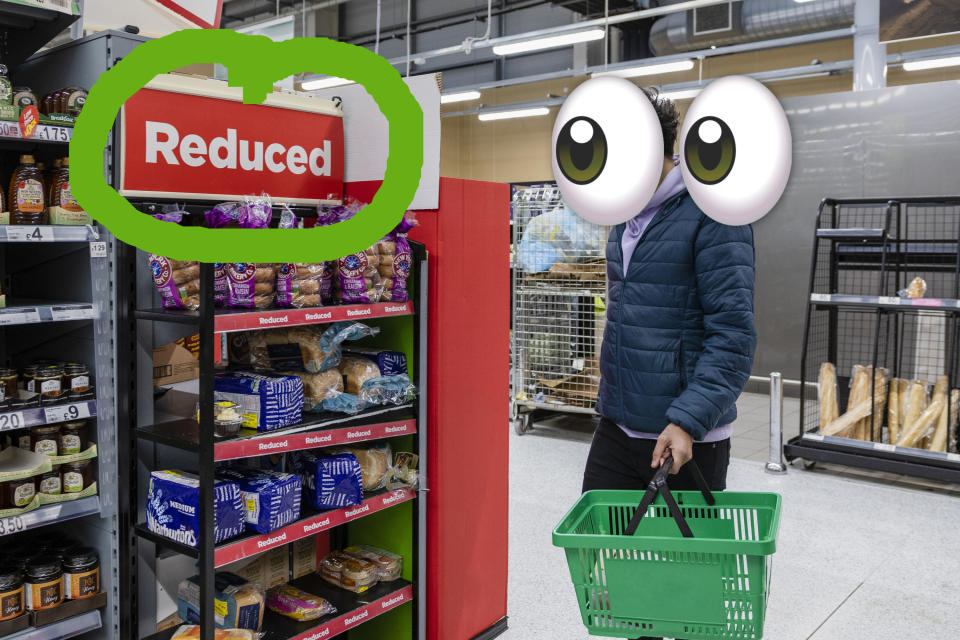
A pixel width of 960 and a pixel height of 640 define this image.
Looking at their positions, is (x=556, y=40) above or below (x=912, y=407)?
above

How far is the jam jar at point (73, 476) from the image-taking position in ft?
7.60

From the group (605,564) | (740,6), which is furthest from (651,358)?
(740,6)

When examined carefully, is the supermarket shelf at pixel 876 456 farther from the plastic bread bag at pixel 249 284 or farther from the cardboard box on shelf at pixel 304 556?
the plastic bread bag at pixel 249 284

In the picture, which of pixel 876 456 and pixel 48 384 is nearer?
pixel 48 384

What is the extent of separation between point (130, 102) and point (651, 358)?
5.33 feet

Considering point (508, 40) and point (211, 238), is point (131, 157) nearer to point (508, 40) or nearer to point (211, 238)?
point (211, 238)

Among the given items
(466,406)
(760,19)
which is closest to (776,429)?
(466,406)

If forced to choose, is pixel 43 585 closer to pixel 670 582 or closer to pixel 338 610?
pixel 338 610

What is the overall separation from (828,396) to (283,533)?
445cm

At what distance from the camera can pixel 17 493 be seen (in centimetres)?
221

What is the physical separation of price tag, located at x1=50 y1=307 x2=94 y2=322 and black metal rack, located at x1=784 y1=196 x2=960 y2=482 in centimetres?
461

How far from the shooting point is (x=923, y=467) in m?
4.98

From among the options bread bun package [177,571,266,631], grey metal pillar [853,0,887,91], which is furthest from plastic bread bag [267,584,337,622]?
grey metal pillar [853,0,887,91]
